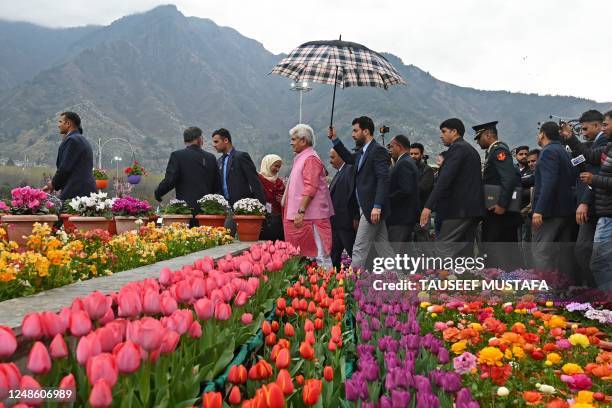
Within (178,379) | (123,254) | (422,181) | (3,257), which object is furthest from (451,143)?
(178,379)

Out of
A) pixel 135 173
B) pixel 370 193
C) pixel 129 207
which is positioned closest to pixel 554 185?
pixel 370 193

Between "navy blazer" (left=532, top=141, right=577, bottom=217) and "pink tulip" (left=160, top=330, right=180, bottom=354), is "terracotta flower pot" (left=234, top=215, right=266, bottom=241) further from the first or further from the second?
"pink tulip" (left=160, top=330, right=180, bottom=354)

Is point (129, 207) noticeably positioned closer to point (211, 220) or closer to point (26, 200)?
point (211, 220)

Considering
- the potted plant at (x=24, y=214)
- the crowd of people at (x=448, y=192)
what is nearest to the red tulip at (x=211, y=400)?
the potted plant at (x=24, y=214)

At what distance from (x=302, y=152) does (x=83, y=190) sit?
294 centimetres

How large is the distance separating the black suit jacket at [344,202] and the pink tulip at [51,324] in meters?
6.17

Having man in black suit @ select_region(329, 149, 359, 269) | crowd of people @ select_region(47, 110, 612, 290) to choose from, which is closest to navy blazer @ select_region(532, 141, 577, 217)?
crowd of people @ select_region(47, 110, 612, 290)

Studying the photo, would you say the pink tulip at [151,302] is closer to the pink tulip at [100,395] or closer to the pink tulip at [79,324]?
the pink tulip at [79,324]

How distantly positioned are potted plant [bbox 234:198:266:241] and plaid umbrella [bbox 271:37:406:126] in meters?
1.56

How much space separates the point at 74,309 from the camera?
1.93 meters

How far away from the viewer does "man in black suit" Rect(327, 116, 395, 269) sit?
6.94 meters

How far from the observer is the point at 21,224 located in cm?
578

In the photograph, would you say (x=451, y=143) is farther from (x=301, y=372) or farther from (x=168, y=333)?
(x=168, y=333)

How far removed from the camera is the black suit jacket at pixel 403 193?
7777 millimetres
